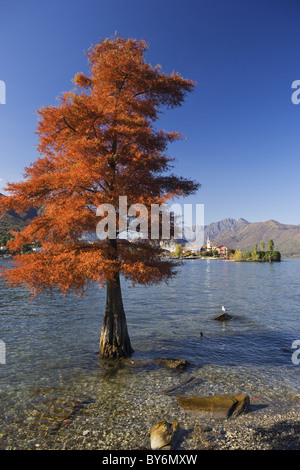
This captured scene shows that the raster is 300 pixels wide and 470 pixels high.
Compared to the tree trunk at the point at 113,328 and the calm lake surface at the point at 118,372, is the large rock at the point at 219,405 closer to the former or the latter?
the calm lake surface at the point at 118,372

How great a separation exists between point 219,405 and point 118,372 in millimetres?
6288

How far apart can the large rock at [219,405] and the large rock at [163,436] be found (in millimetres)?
2036

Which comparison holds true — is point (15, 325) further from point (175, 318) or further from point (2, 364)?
point (175, 318)

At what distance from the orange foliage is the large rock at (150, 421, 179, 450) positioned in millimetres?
6551

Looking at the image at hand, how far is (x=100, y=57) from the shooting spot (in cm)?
1547

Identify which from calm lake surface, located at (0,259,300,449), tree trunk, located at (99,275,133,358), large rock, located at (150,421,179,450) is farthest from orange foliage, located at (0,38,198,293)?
large rock, located at (150,421,179,450)

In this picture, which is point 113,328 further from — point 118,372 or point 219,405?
point 219,405

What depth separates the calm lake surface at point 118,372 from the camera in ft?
33.4

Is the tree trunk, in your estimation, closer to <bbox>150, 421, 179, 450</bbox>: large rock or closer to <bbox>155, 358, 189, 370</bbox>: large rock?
<bbox>155, 358, 189, 370</bbox>: large rock

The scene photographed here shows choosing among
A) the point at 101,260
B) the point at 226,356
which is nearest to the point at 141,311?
the point at 226,356

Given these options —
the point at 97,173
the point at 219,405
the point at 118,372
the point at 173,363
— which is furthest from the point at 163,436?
the point at 97,173

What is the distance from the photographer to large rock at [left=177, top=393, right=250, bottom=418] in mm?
10741

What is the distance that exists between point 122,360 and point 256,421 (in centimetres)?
860

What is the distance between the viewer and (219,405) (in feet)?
35.7
